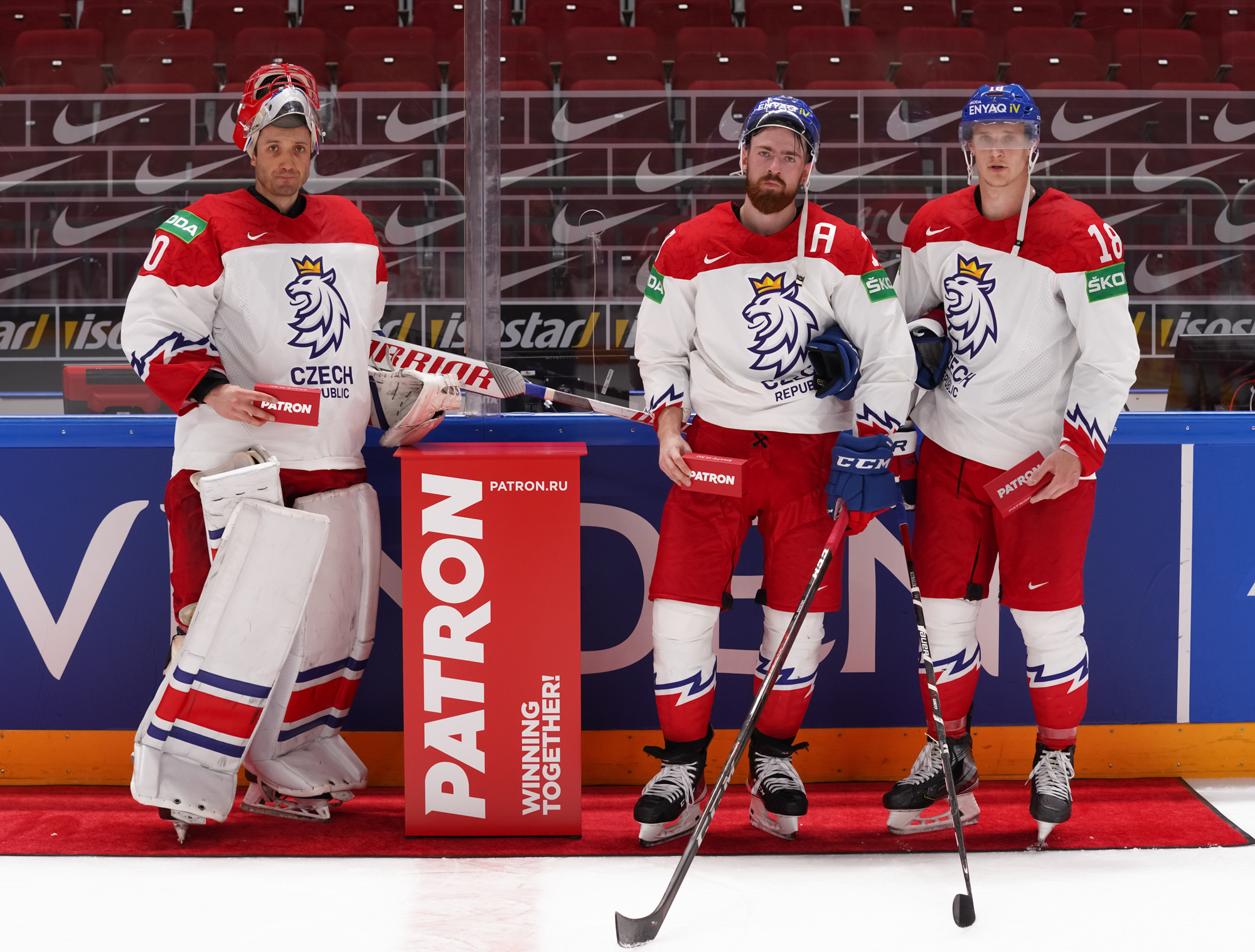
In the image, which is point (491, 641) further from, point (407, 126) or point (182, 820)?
point (407, 126)

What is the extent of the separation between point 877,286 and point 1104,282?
470 millimetres

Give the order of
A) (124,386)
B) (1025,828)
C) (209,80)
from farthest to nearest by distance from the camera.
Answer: (209,80), (124,386), (1025,828)

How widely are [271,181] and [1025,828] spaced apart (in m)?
2.26

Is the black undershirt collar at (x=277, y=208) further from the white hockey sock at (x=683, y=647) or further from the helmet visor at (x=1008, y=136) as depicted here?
the white hockey sock at (x=683, y=647)

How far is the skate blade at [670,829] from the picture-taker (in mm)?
2600

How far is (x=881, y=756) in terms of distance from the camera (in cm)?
308

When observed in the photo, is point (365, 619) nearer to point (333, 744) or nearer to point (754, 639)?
point (333, 744)

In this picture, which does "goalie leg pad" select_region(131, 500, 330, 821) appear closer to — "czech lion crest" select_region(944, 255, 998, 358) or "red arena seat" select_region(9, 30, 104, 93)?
"czech lion crest" select_region(944, 255, 998, 358)

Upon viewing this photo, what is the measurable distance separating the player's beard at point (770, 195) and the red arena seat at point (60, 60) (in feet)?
6.40

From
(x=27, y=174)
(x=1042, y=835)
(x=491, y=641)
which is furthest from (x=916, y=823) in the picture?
(x=27, y=174)

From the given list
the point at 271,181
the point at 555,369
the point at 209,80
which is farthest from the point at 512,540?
the point at 209,80

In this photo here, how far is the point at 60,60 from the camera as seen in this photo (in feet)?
11.1

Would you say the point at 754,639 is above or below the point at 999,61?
below

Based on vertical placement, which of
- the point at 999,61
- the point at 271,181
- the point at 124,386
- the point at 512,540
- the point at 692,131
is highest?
the point at 999,61
